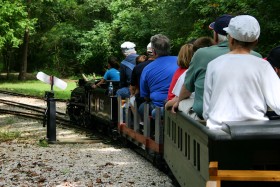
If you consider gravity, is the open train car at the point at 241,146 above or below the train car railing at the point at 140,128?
above

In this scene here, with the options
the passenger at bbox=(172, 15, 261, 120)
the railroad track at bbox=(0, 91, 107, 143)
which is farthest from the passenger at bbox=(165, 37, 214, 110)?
the railroad track at bbox=(0, 91, 107, 143)

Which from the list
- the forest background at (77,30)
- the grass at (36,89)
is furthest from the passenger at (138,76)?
the forest background at (77,30)

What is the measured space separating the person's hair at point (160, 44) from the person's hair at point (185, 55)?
5.04 feet

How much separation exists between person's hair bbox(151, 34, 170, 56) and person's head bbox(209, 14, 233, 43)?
3086 millimetres

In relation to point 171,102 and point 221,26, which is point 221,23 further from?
point 171,102

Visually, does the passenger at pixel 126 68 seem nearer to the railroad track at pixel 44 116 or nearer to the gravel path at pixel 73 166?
the gravel path at pixel 73 166

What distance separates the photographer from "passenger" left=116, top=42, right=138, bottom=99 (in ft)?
38.2

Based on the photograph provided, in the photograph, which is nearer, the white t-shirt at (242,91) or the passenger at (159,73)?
the white t-shirt at (242,91)

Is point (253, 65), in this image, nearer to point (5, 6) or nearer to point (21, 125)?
point (21, 125)

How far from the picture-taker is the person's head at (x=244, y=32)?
441cm

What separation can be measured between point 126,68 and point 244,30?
24.0 feet

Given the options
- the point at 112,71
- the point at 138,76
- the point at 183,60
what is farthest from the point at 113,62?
the point at 183,60

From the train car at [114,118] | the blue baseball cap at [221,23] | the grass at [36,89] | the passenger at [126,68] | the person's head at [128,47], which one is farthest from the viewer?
the grass at [36,89]

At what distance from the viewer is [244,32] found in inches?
174
